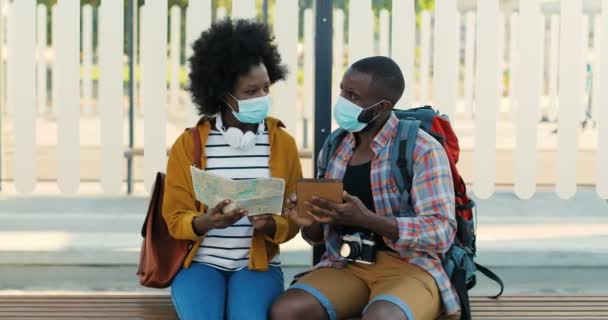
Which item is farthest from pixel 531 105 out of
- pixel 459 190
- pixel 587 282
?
pixel 459 190

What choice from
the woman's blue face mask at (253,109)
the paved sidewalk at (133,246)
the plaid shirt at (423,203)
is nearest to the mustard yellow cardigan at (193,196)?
the woman's blue face mask at (253,109)

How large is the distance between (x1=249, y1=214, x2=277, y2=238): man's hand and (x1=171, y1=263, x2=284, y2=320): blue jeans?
0.17 metres

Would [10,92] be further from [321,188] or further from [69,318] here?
[321,188]

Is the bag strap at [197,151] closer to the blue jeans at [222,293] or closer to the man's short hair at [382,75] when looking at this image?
the blue jeans at [222,293]

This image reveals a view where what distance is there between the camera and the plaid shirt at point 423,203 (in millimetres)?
3797

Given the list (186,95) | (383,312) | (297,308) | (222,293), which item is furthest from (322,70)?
(186,95)

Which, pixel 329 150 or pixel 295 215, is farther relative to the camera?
pixel 329 150

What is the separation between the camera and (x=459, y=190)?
4020 mm

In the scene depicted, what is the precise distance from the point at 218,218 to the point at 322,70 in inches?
40.3

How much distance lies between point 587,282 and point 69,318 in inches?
132

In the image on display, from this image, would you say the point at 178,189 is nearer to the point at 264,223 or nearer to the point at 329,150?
the point at 264,223

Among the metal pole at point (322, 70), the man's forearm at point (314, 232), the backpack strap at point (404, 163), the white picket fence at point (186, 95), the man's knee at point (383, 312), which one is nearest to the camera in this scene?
the man's knee at point (383, 312)

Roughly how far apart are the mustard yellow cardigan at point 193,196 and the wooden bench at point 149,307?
237 mm

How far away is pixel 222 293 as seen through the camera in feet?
13.3
